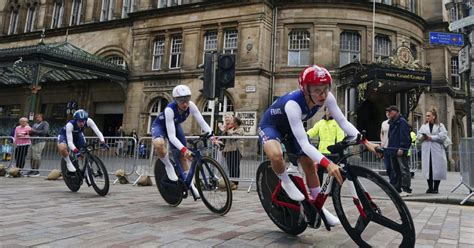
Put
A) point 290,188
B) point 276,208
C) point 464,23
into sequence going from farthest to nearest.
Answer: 1. point 464,23
2. point 276,208
3. point 290,188

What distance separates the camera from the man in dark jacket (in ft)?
26.5

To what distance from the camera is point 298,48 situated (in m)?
22.8

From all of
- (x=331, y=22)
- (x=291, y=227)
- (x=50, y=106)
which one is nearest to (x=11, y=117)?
(x=50, y=106)

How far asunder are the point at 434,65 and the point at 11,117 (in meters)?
35.9

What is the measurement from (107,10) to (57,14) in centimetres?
625

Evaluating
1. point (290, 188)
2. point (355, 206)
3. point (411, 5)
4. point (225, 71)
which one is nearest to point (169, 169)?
point (290, 188)

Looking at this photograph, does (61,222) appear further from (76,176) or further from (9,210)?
(76,176)

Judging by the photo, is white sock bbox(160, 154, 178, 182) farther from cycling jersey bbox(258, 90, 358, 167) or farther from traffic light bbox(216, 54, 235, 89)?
traffic light bbox(216, 54, 235, 89)

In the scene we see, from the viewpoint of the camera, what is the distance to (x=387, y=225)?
3209 millimetres

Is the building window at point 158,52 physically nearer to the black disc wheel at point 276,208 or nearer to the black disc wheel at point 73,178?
the black disc wheel at point 73,178

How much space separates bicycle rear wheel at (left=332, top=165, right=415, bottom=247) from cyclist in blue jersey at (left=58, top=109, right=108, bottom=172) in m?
5.34

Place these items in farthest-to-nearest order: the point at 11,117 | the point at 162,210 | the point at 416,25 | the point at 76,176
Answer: the point at 11,117
the point at 416,25
the point at 76,176
the point at 162,210

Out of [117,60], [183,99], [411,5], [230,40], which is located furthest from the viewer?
[117,60]

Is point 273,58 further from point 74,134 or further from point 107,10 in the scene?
point 74,134
